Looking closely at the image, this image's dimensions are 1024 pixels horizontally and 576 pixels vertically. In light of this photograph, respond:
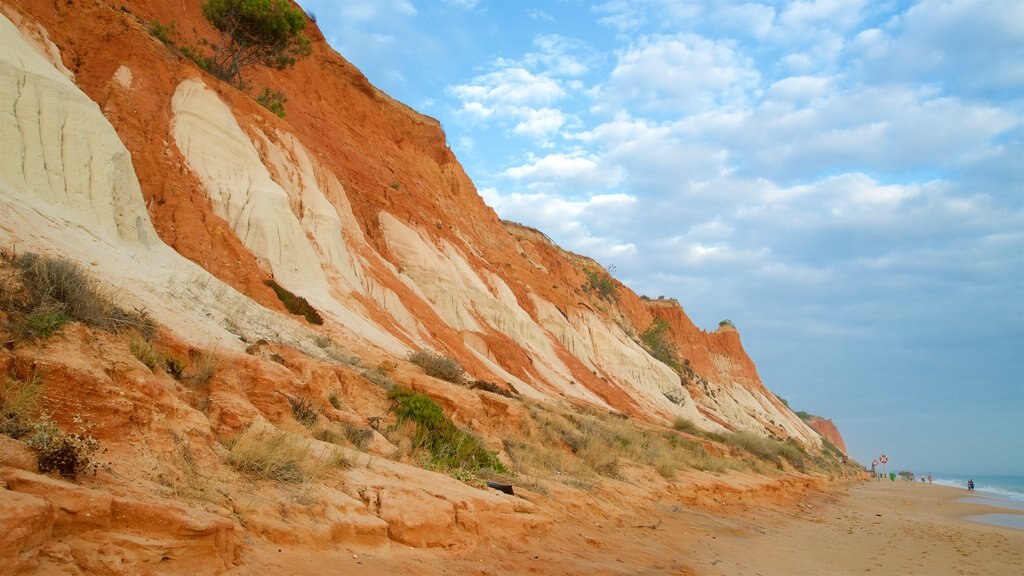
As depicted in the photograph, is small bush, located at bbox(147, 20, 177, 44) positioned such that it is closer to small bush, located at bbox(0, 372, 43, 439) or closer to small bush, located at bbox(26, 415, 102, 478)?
small bush, located at bbox(0, 372, 43, 439)

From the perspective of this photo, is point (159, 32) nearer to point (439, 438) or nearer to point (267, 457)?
point (439, 438)

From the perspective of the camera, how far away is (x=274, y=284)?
1734cm

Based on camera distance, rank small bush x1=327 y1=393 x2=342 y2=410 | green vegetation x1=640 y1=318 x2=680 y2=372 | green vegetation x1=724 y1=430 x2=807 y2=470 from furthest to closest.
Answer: green vegetation x1=640 y1=318 x2=680 y2=372
green vegetation x1=724 y1=430 x2=807 y2=470
small bush x1=327 y1=393 x2=342 y2=410

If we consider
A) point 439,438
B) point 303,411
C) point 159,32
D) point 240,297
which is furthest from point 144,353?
point 159,32

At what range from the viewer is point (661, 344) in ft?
219

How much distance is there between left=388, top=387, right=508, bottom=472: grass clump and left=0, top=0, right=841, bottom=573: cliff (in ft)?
1.24

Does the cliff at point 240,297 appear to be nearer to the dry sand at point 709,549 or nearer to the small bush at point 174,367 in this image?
the small bush at point 174,367

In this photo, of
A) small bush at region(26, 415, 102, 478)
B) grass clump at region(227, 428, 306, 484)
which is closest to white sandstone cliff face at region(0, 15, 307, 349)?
grass clump at region(227, 428, 306, 484)

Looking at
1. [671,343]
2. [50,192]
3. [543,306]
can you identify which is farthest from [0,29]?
[671,343]

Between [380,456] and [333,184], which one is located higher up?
[333,184]

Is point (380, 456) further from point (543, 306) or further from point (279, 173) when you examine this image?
point (543, 306)

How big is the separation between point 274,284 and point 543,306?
86.2ft

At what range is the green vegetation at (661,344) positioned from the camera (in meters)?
64.8

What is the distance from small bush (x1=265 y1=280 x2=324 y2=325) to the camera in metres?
16.8
